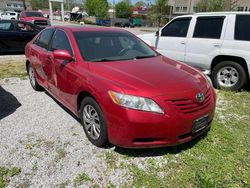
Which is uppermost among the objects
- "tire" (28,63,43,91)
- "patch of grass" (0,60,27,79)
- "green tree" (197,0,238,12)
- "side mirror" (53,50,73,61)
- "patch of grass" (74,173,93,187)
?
"green tree" (197,0,238,12)

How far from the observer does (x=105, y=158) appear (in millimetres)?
3168

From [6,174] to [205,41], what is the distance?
5236mm

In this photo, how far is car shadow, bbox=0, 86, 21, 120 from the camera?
4.54 m

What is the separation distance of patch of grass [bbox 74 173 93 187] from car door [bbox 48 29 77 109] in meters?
1.29

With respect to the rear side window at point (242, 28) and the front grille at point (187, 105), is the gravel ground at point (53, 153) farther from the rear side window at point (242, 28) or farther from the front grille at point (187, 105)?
the rear side window at point (242, 28)

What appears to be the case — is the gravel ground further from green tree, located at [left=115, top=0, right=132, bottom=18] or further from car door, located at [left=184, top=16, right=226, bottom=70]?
green tree, located at [left=115, top=0, right=132, bottom=18]

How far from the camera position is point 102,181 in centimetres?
277

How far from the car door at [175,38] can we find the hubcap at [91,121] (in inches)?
159

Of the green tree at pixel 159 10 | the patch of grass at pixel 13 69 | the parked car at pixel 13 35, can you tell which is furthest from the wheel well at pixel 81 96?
the green tree at pixel 159 10

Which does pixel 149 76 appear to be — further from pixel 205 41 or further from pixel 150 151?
pixel 205 41

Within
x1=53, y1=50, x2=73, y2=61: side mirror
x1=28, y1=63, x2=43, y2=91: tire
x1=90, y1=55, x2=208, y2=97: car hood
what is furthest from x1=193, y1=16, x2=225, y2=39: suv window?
x1=28, y1=63, x2=43, y2=91: tire

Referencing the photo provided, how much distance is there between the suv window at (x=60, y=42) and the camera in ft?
12.8

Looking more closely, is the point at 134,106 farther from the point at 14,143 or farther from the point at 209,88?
the point at 14,143

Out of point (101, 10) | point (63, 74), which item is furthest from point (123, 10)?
point (63, 74)
